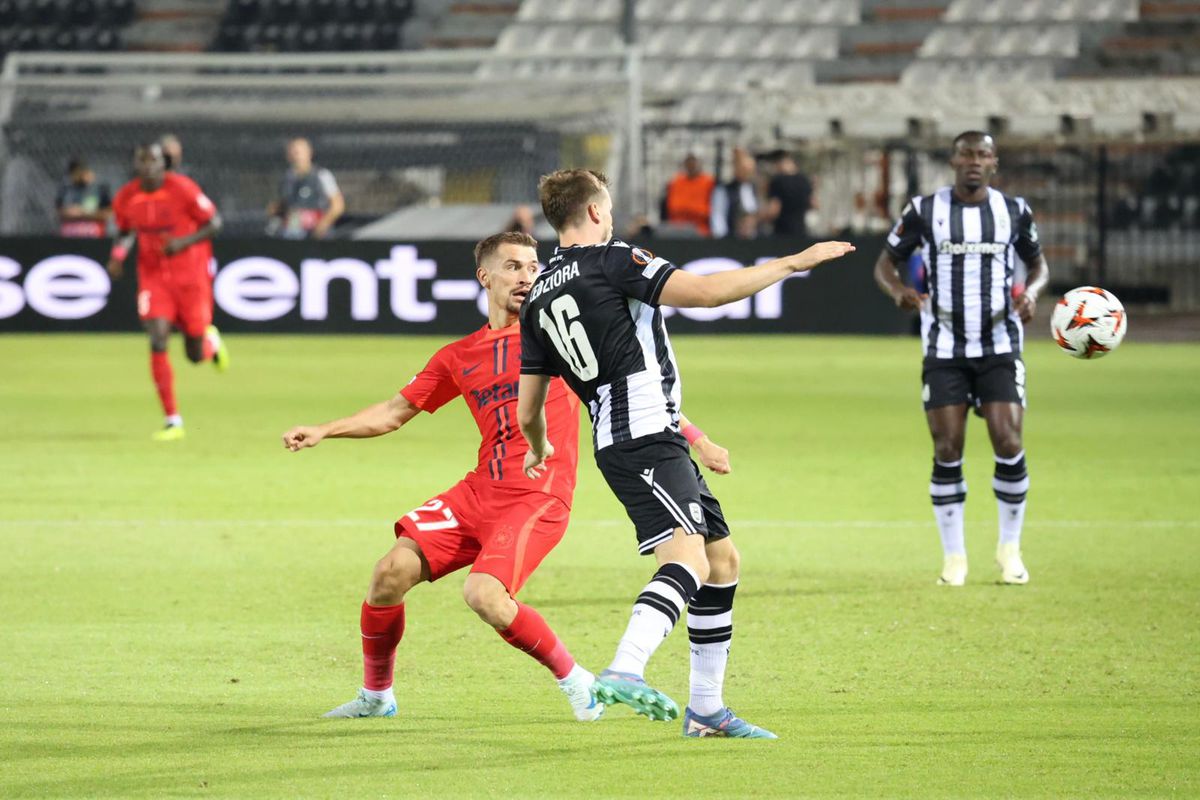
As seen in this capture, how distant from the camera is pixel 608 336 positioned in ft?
17.8

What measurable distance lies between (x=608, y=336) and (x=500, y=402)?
623mm

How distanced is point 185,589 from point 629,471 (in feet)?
11.6

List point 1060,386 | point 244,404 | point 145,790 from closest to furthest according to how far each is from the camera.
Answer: point 145,790, point 244,404, point 1060,386

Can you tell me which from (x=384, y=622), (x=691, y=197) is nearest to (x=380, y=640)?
(x=384, y=622)

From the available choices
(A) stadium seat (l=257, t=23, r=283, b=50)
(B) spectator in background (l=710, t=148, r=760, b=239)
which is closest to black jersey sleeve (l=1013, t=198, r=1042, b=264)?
(B) spectator in background (l=710, t=148, r=760, b=239)

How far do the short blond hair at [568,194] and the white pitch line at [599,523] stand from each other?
4.96 meters

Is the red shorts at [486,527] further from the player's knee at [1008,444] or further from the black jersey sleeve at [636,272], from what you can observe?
the player's knee at [1008,444]

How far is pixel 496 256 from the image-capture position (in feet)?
19.3

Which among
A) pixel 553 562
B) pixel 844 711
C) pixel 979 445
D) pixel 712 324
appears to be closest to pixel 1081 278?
pixel 712 324

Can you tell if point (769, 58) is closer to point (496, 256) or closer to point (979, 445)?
point (979, 445)

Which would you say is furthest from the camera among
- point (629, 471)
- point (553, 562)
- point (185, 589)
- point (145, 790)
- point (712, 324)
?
point (712, 324)

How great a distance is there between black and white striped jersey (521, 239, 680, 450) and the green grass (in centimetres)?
99

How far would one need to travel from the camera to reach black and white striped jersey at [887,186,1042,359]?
28.0 feet

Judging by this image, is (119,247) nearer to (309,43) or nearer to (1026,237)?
(1026,237)
